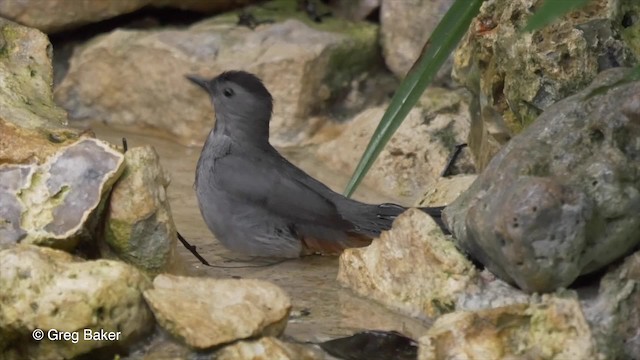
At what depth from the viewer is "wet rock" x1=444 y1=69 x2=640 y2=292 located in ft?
12.8

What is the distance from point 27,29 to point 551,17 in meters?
2.63

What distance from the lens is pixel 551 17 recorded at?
10.7 ft

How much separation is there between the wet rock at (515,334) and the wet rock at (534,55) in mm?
1280

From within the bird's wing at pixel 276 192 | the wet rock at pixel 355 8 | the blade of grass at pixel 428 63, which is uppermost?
the wet rock at pixel 355 8

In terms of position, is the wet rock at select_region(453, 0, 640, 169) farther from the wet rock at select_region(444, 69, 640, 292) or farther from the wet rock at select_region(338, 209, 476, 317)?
the wet rock at select_region(338, 209, 476, 317)

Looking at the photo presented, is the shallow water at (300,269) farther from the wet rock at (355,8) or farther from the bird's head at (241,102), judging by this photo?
the wet rock at (355,8)

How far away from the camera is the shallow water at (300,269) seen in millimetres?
4344

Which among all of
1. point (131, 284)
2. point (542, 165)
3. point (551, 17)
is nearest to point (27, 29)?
point (131, 284)

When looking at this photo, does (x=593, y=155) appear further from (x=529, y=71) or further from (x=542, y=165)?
(x=529, y=71)

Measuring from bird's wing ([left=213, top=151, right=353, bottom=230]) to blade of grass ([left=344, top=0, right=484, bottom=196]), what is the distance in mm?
1132

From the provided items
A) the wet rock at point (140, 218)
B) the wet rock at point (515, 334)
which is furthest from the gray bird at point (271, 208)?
the wet rock at point (515, 334)

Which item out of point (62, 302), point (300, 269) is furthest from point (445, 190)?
point (62, 302)

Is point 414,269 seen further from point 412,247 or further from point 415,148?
point 415,148

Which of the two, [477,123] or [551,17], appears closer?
[551,17]
